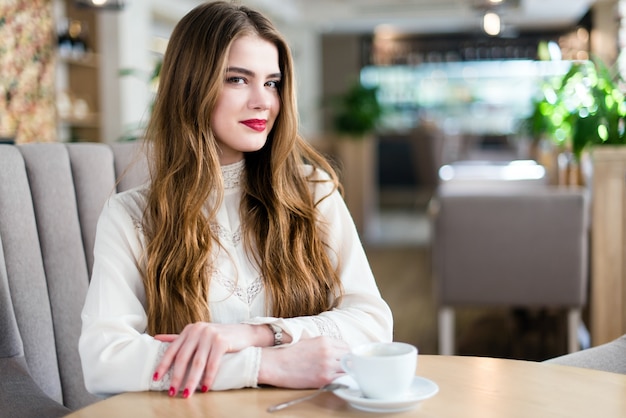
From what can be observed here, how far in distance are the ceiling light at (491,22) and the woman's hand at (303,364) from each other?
20.6 ft

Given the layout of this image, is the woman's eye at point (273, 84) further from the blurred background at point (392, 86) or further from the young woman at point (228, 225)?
the blurred background at point (392, 86)

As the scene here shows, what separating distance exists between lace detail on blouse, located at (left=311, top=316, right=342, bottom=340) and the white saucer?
1.04 ft

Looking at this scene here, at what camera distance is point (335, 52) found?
15039 mm

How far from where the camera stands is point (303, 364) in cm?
116

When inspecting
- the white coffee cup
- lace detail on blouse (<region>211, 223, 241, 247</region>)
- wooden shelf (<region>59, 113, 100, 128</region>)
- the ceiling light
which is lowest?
the white coffee cup

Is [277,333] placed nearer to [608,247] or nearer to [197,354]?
[197,354]

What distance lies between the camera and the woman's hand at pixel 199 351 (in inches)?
44.5

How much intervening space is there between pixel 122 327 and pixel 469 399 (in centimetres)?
58

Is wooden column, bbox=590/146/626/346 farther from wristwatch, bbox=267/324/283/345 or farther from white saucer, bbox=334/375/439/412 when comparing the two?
white saucer, bbox=334/375/439/412

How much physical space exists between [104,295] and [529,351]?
3.12m

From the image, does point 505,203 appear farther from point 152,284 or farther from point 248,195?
point 152,284

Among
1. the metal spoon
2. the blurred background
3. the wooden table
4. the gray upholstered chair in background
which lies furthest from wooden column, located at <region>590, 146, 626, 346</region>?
the metal spoon

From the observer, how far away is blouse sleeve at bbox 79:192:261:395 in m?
1.18

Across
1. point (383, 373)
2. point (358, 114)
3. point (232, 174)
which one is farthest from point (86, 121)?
point (383, 373)
